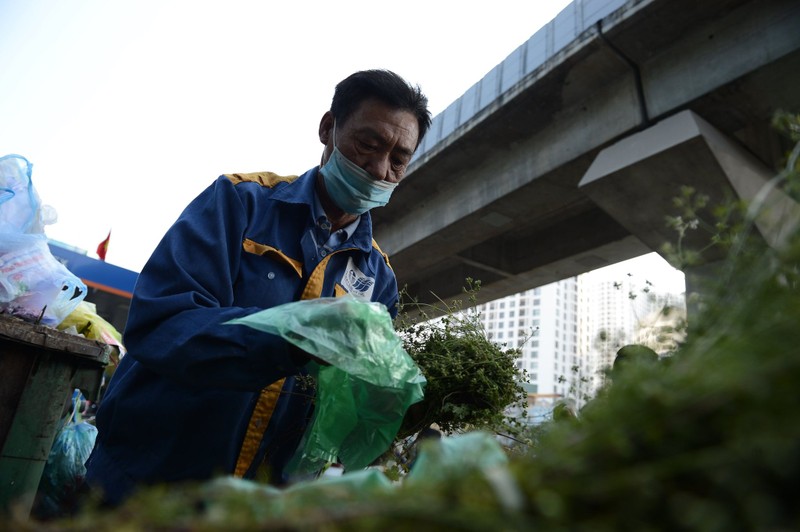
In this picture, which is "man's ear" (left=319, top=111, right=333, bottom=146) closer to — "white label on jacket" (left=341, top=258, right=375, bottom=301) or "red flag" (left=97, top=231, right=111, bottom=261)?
"white label on jacket" (left=341, top=258, right=375, bottom=301)

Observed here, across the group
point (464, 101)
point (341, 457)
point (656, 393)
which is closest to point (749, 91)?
point (464, 101)

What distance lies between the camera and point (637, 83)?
5527mm

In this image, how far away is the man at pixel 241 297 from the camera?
4.77 ft

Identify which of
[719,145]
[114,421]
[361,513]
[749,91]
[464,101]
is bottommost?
[114,421]

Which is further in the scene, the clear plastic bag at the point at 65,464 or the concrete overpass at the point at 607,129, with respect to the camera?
the concrete overpass at the point at 607,129

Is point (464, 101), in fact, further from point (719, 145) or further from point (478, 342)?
point (478, 342)

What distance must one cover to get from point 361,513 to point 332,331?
3.06 ft

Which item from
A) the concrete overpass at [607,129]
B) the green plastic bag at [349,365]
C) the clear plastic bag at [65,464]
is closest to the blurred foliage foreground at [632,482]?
the green plastic bag at [349,365]

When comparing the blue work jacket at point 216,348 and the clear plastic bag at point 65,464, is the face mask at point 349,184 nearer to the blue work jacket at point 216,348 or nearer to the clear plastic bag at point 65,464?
the blue work jacket at point 216,348

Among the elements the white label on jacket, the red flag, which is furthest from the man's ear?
the red flag

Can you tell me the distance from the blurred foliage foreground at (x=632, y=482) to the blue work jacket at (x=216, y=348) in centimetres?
97

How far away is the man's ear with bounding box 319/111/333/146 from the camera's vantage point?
98.0 inches

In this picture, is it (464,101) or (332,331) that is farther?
(464,101)

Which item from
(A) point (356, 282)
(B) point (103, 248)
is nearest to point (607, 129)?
(A) point (356, 282)
